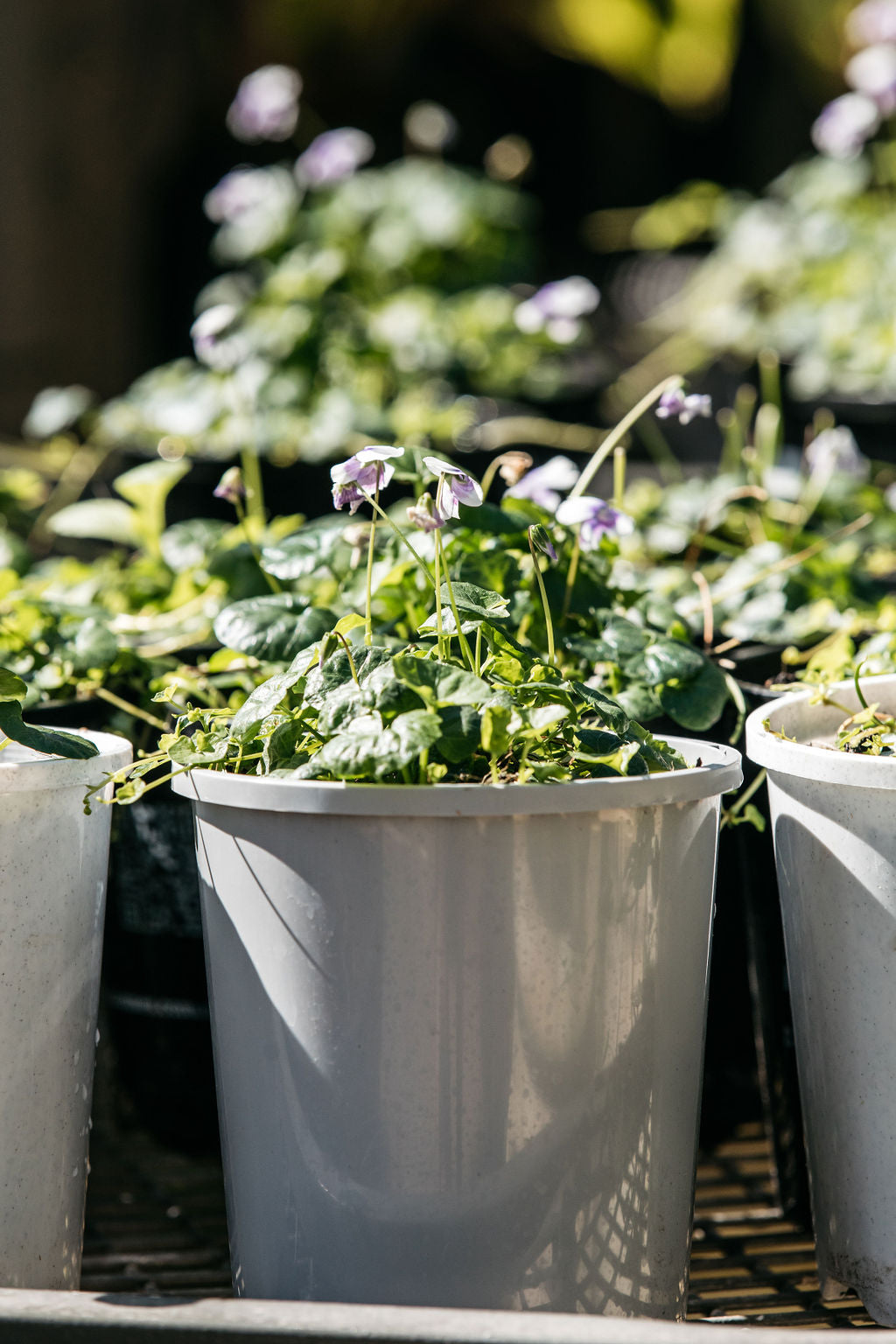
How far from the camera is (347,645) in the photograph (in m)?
0.82

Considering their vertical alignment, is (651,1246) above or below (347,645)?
below

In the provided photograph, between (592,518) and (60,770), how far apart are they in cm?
41

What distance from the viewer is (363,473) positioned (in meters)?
0.83

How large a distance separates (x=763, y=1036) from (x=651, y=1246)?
0.99 ft

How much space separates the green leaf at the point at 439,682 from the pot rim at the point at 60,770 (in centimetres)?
21

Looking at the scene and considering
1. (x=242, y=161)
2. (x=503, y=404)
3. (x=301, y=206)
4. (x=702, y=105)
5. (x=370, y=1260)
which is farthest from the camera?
(x=702, y=105)

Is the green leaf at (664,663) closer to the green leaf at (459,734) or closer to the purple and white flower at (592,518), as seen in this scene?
the purple and white flower at (592,518)

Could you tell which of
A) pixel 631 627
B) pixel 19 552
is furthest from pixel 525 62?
pixel 631 627

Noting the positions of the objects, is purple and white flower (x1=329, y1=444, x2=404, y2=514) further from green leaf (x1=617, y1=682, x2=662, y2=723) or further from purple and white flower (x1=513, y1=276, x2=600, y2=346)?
purple and white flower (x1=513, y1=276, x2=600, y2=346)

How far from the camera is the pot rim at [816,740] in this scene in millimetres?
800

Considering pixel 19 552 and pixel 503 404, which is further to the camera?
pixel 503 404

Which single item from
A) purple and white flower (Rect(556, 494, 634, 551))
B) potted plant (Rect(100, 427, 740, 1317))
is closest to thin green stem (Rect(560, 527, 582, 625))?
purple and white flower (Rect(556, 494, 634, 551))

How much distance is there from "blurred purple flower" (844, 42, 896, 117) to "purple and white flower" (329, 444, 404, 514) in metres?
1.53

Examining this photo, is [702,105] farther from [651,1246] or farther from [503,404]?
[651,1246]
